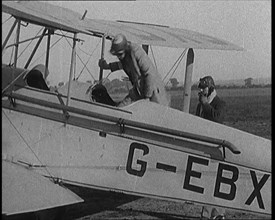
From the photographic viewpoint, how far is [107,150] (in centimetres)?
436

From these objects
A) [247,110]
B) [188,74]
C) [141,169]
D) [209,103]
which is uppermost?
[247,110]

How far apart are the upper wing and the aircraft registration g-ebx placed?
0.02m

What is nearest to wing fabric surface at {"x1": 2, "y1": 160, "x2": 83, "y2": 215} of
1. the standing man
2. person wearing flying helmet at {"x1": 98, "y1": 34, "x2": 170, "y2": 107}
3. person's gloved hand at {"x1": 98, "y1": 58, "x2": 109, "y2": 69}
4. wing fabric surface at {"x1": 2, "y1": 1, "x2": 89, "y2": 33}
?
person wearing flying helmet at {"x1": 98, "y1": 34, "x2": 170, "y2": 107}

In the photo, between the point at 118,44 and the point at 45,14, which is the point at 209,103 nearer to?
the point at 118,44

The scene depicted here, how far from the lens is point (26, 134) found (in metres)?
4.65

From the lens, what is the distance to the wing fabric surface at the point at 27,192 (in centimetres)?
384

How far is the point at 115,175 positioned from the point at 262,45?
105 inches

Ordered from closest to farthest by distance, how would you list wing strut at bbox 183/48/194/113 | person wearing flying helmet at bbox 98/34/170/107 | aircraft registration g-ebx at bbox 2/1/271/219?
aircraft registration g-ebx at bbox 2/1/271/219, person wearing flying helmet at bbox 98/34/170/107, wing strut at bbox 183/48/194/113

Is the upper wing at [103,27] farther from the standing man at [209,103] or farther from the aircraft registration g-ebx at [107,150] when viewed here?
the standing man at [209,103]

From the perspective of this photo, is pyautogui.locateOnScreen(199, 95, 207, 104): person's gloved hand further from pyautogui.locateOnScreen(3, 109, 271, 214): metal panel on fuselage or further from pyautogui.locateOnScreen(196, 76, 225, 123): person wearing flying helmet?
pyautogui.locateOnScreen(3, 109, 271, 214): metal panel on fuselage

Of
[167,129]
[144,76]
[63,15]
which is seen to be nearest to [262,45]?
[144,76]

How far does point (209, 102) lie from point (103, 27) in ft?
5.28

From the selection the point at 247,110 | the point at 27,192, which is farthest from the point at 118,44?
the point at 247,110

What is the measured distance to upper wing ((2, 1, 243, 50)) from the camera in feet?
13.7
